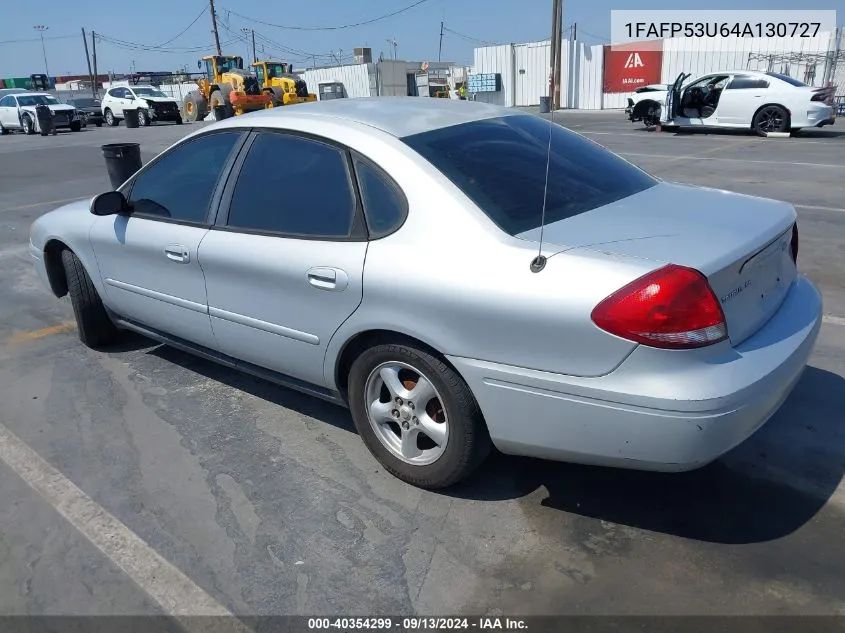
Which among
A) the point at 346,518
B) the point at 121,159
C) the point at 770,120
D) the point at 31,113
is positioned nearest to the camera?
the point at 346,518

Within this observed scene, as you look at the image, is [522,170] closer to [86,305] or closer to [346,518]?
[346,518]

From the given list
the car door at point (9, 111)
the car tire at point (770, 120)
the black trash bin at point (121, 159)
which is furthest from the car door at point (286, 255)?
the car door at point (9, 111)

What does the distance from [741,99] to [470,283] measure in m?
16.4

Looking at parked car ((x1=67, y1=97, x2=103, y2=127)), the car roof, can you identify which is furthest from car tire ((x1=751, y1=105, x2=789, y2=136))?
parked car ((x1=67, y1=97, x2=103, y2=127))

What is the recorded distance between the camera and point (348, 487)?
123 inches

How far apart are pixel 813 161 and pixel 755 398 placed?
36.9ft

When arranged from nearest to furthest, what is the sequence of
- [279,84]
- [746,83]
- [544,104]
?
[746,83], [544,104], [279,84]

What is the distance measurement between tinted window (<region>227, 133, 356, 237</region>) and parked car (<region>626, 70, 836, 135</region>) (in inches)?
616

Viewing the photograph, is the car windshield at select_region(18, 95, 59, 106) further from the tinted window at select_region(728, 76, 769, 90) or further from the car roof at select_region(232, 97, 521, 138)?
the car roof at select_region(232, 97, 521, 138)

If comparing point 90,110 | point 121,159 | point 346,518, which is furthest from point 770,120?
point 90,110

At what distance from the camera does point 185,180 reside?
12.8 feet

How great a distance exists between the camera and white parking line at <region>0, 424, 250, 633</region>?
8.07 ft

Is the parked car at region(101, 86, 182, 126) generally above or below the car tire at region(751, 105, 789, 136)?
above

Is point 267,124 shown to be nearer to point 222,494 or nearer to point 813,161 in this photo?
point 222,494
